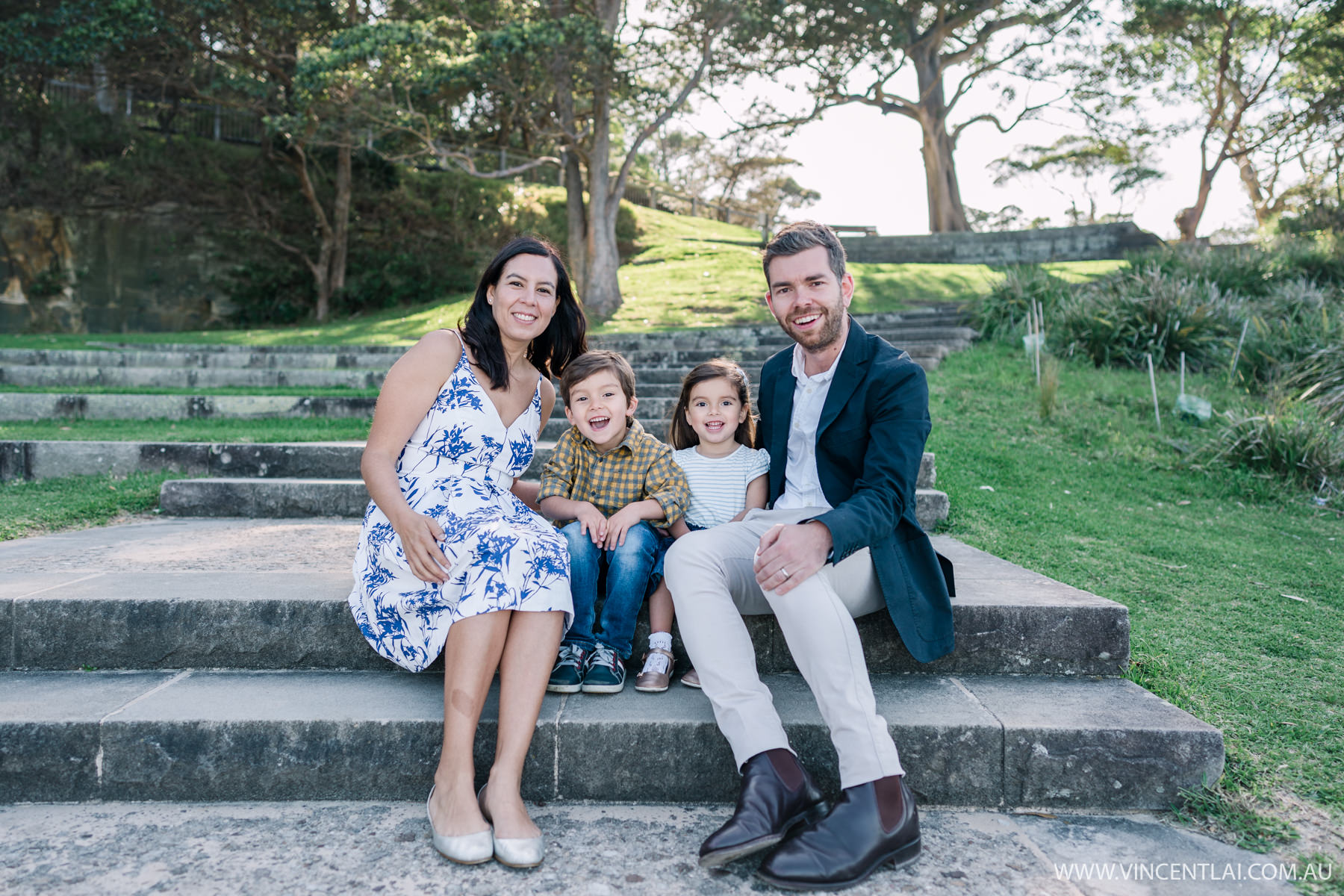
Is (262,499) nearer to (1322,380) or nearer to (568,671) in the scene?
(568,671)

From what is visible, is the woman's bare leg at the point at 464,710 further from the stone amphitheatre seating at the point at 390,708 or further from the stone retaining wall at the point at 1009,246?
the stone retaining wall at the point at 1009,246

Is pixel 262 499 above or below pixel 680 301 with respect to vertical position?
below

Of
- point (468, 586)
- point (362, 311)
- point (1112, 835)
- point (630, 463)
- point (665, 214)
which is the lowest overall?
point (1112, 835)

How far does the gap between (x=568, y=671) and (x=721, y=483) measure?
801mm

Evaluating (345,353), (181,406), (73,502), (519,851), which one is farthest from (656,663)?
(345,353)

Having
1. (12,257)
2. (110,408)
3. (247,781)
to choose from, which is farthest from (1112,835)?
(12,257)

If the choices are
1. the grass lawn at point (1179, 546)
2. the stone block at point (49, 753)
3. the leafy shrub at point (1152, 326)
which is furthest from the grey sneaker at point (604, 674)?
the leafy shrub at point (1152, 326)

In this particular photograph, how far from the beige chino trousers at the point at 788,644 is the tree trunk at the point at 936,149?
15511mm

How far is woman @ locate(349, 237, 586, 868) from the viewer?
5.74 feet

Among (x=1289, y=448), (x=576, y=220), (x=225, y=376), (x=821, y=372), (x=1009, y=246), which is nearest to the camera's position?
(x=821, y=372)

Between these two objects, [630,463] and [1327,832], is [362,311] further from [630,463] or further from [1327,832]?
[1327,832]

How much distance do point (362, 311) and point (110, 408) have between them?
433 inches

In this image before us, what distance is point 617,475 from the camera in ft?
8.27

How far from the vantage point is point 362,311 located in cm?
1602
